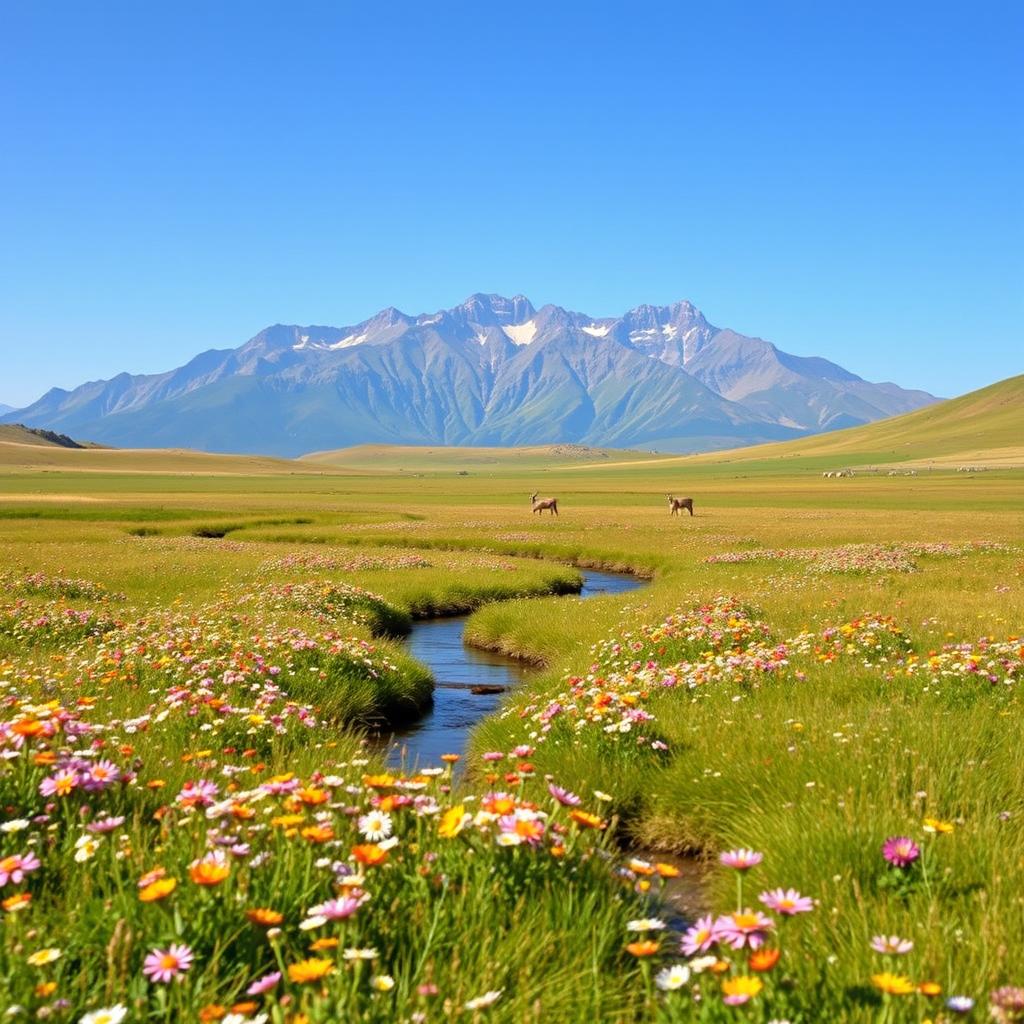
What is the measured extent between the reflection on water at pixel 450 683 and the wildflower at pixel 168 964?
21.5ft

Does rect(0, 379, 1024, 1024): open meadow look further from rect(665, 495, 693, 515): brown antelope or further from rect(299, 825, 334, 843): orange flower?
rect(665, 495, 693, 515): brown antelope

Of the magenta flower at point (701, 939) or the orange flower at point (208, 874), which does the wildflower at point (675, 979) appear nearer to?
the magenta flower at point (701, 939)

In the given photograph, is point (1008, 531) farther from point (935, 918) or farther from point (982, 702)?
point (935, 918)

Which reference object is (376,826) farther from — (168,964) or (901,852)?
(901,852)

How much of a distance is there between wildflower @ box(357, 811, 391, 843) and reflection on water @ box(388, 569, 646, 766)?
5204mm

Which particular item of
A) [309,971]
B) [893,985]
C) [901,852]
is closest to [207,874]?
[309,971]

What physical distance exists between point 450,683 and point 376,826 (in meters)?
15.1

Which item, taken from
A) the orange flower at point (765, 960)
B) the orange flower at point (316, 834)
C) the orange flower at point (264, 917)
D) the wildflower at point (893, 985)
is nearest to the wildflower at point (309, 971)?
the orange flower at point (264, 917)

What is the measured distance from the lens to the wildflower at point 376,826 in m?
4.97

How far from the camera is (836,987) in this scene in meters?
4.19

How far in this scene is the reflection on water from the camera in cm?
1491

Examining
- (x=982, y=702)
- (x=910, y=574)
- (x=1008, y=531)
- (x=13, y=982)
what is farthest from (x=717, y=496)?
(x=13, y=982)

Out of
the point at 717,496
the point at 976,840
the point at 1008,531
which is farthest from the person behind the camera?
the point at 717,496

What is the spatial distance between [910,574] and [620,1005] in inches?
1112
